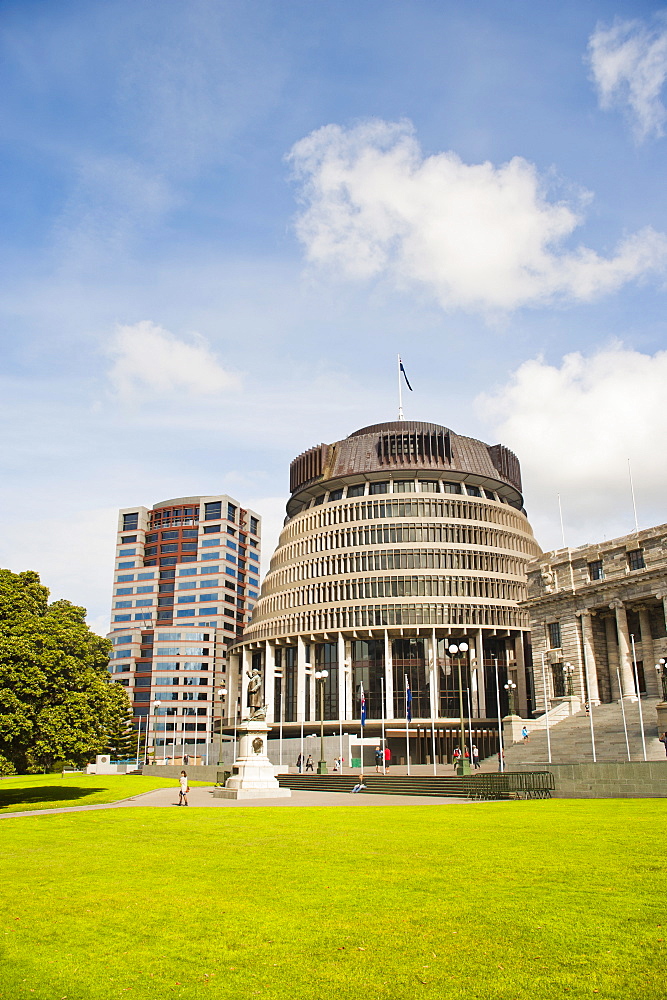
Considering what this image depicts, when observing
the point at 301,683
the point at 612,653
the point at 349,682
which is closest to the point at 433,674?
the point at 349,682

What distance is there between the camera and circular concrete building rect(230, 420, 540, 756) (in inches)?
4087

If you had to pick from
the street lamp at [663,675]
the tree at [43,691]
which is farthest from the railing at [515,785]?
the street lamp at [663,675]

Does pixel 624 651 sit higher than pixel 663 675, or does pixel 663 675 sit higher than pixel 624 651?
pixel 624 651

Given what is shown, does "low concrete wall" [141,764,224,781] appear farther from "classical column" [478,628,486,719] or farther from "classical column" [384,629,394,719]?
"classical column" [478,628,486,719]

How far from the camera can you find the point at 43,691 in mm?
46562

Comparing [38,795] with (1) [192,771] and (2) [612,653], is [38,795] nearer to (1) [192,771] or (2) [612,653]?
(1) [192,771]

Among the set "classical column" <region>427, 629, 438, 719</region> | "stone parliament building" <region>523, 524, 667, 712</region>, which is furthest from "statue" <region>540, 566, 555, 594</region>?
"classical column" <region>427, 629, 438, 719</region>

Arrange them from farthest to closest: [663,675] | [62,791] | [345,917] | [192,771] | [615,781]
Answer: [192,771] < [663,675] < [62,791] < [615,781] < [345,917]

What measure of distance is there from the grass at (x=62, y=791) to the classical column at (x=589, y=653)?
38.8m

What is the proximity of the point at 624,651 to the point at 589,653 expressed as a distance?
198 inches

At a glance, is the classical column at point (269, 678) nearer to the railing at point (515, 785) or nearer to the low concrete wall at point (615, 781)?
the railing at point (515, 785)

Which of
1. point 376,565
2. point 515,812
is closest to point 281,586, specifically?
point 376,565

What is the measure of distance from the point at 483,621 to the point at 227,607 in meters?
94.4

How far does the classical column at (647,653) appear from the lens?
6762 cm
